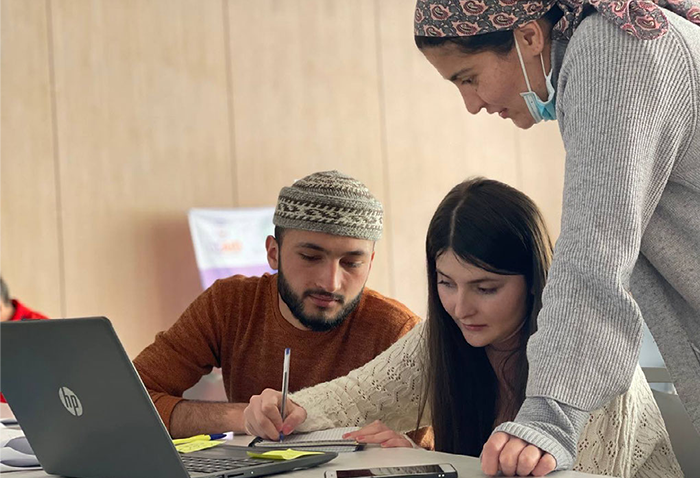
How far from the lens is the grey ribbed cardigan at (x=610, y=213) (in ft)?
3.47

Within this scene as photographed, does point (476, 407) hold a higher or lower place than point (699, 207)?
lower

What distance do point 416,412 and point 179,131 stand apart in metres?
3.34

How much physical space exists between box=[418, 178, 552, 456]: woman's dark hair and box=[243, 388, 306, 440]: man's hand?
250mm

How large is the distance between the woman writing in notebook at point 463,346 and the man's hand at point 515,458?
611mm

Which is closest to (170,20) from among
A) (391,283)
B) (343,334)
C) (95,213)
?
(95,213)

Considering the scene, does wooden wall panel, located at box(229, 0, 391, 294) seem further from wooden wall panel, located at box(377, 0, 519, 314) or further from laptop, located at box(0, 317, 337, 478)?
laptop, located at box(0, 317, 337, 478)

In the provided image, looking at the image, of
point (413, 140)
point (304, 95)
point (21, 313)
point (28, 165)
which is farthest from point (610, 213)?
point (413, 140)

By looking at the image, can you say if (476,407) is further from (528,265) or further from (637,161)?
(637,161)

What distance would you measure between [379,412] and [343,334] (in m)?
0.59

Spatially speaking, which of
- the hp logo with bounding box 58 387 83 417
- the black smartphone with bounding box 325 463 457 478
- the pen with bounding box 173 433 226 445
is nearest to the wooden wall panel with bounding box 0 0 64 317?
the pen with bounding box 173 433 226 445

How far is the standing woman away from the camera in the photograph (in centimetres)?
106

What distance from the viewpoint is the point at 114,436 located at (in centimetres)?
117

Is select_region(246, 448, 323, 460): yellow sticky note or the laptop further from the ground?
the laptop

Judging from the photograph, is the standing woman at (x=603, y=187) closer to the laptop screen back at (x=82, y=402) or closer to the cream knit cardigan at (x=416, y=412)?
the cream knit cardigan at (x=416, y=412)
